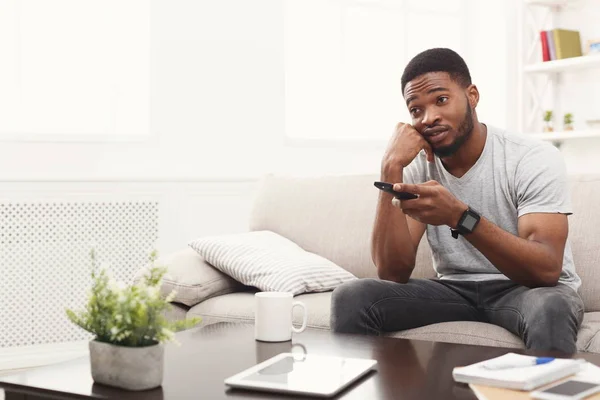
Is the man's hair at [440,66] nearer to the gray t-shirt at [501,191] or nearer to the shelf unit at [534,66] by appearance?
the gray t-shirt at [501,191]

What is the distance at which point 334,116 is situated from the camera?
14.7ft

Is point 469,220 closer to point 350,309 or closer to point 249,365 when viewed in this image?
point 350,309

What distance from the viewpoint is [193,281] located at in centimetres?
252

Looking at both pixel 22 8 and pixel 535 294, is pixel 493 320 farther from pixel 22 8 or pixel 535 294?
pixel 22 8

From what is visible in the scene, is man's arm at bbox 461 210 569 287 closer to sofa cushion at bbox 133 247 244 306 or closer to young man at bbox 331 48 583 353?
young man at bbox 331 48 583 353

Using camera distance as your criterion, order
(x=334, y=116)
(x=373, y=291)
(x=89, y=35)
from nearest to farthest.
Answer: (x=373, y=291) < (x=89, y=35) < (x=334, y=116)

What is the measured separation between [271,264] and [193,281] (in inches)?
9.9

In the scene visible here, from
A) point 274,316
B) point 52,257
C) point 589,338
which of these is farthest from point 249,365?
point 52,257

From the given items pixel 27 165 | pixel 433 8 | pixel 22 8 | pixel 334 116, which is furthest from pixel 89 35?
pixel 433 8

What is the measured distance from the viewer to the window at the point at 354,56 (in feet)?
14.3

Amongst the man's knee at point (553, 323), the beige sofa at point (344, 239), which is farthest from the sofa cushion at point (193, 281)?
the man's knee at point (553, 323)

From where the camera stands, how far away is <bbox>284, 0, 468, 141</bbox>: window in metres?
4.35

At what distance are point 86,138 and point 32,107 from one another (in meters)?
0.29

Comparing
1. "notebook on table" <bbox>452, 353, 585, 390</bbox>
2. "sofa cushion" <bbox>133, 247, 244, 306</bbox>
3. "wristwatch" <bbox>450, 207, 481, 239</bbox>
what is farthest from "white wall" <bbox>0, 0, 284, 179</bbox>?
"notebook on table" <bbox>452, 353, 585, 390</bbox>
